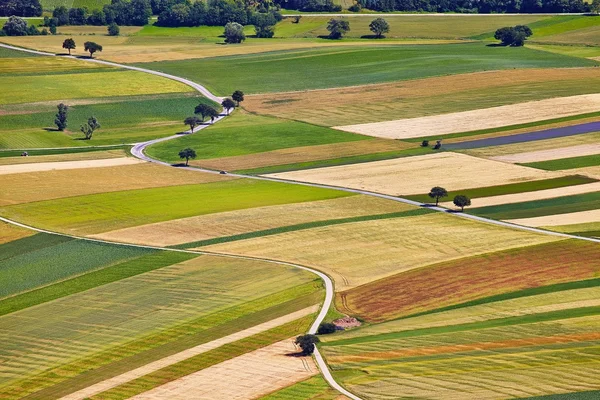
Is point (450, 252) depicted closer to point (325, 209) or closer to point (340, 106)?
point (325, 209)

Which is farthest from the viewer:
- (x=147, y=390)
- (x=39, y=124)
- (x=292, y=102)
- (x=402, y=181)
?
(x=292, y=102)

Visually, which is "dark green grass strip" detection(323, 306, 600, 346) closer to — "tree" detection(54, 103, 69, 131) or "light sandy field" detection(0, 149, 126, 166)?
"light sandy field" detection(0, 149, 126, 166)

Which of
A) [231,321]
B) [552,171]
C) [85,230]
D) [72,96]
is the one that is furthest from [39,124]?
[231,321]

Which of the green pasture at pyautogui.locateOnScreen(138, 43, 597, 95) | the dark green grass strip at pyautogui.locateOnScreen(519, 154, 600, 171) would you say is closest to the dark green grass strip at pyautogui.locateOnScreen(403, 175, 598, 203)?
the dark green grass strip at pyautogui.locateOnScreen(519, 154, 600, 171)

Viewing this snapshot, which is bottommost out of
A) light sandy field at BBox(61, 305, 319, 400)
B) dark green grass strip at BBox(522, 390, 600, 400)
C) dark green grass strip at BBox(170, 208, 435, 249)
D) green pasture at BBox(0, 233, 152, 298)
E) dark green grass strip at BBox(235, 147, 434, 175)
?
light sandy field at BBox(61, 305, 319, 400)

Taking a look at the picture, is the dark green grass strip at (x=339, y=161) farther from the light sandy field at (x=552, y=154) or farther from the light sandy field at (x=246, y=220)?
the light sandy field at (x=246, y=220)
